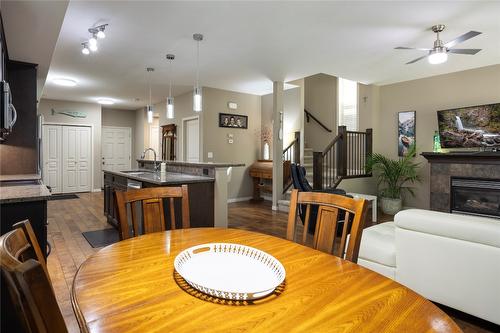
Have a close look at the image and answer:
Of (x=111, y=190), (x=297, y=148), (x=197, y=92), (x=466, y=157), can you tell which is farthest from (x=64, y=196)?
(x=466, y=157)

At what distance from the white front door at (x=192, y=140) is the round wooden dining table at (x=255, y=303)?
6051 mm

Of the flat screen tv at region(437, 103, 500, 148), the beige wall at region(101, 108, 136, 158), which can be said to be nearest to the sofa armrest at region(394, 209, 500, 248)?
the flat screen tv at region(437, 103, 500, 148)

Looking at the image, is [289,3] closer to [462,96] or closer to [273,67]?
[273,67]

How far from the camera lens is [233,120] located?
723 centimetres

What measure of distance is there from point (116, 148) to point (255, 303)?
10235mm

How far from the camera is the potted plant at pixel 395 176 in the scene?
5809 millimetres

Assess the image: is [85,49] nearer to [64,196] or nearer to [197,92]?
[197,92]

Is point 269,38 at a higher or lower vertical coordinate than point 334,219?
higher

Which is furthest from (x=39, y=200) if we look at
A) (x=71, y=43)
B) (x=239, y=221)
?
(x=239, y=221)

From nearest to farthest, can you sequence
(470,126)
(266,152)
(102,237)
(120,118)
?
(102,237), (470,126), (266,152), (120,118)

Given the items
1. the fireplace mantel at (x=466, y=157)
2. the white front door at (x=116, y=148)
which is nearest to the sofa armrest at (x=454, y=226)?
the fireplace mantel at (x=466, y=157)

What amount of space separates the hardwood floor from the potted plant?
473 millimetres

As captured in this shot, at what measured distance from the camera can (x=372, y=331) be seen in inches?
28.6

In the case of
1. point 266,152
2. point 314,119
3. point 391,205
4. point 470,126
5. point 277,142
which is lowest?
point 391,205
